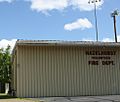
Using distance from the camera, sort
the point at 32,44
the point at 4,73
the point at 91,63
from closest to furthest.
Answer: the point at 32,44
the point at 91,63
the point at 4,73

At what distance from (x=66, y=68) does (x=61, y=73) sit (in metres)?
0.53

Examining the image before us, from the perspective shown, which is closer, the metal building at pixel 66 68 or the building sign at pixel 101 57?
the metal building at pixel 66 68

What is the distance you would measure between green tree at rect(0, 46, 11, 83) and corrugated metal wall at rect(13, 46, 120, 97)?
2300cm

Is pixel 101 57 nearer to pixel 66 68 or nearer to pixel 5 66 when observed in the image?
pixel 66 68

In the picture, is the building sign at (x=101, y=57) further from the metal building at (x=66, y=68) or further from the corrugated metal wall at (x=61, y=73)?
the corrugated metal wall at (x=61, y=73)

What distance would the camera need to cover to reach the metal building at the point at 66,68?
25953mm

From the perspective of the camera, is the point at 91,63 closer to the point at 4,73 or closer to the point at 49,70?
the point at 49,70

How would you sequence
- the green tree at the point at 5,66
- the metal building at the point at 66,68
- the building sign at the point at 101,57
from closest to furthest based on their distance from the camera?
the metal building at the point at 66,68
the building sign at the point at 101,57
the green tree at the point at 5,66


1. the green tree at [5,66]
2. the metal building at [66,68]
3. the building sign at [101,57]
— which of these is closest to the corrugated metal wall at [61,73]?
the metal building at [66,68]

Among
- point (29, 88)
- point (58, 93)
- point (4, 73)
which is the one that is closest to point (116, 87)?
point (58, 93)

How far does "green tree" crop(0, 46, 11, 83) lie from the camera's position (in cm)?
4969

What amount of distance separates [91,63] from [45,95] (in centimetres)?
419

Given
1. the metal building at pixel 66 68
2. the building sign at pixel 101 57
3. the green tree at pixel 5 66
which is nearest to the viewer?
the metal building at pixel 66 68

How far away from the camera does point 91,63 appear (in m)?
27.2
